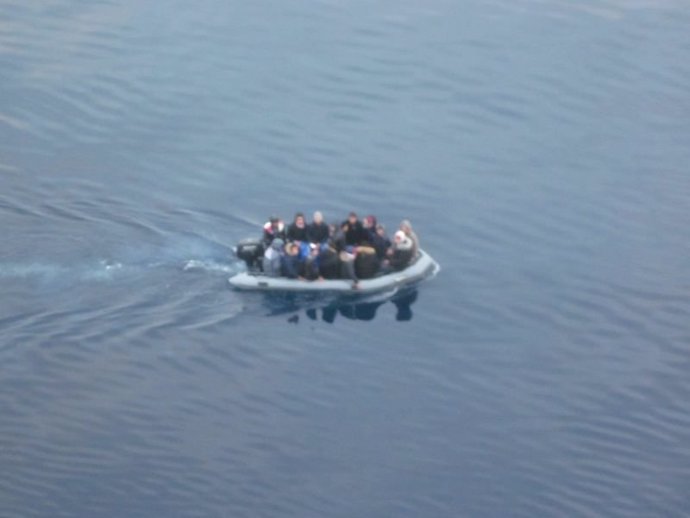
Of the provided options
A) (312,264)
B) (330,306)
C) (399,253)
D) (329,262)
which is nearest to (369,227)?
(399,253)

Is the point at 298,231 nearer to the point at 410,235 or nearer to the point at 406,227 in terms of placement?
the point at 406,227

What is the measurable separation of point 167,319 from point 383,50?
874 inches

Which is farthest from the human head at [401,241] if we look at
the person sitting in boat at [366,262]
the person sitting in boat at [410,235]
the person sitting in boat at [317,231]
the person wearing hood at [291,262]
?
the person wearing hood at [291,262]

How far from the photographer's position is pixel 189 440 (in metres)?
43.2

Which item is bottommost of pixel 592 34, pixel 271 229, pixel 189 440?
pixel 189 440

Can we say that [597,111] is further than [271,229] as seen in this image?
Yes

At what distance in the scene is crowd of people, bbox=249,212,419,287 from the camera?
162 feet

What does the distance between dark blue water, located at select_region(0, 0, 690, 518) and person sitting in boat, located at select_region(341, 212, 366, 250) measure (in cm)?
211

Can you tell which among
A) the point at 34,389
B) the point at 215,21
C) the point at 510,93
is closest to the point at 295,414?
the point at 34,389

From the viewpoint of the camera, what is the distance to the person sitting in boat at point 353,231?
5034cm

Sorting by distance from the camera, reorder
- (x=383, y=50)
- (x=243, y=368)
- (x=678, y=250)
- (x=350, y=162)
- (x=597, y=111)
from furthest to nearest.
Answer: (x=383, y=50) < (x=597, y=111) < (x=350, y=162) < (x=678, y=250) < (x=243, y=368)

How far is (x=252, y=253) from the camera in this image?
4966 centimetres

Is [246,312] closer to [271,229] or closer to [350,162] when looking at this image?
[271,229]

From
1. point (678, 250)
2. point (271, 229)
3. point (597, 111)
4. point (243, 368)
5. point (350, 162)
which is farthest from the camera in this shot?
point (597, 111)
